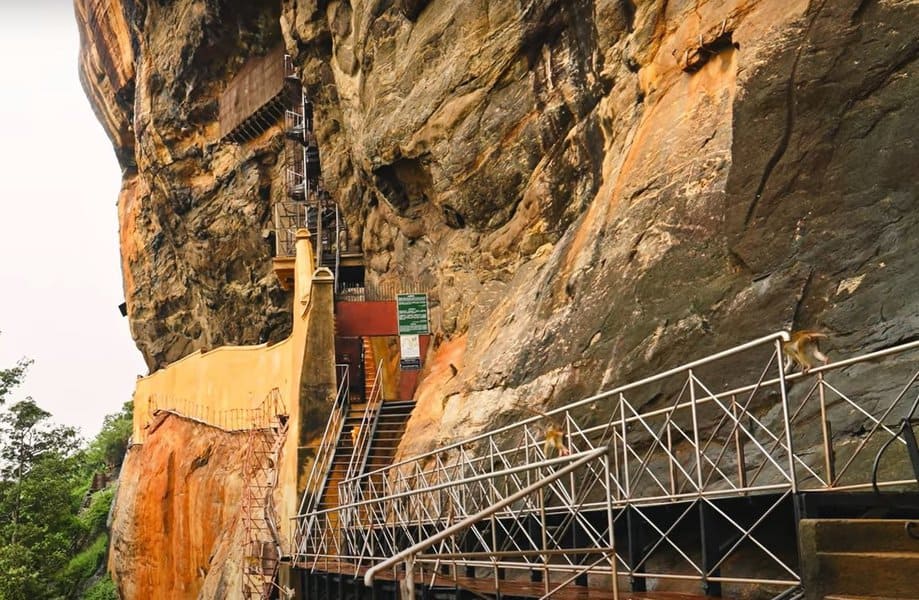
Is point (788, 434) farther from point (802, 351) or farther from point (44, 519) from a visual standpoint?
point (44, 519)

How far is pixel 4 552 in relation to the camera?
27.7 meters

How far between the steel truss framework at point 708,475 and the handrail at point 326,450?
6.96 m

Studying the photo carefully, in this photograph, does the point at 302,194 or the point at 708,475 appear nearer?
the point at 708,475

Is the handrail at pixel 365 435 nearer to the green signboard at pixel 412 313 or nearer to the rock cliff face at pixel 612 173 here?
Result: the green signboard at pixel 412 313

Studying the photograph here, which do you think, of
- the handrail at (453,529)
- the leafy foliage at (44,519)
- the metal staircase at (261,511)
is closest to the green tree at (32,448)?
the leafy foliage at (44,519)

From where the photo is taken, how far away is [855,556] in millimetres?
5133

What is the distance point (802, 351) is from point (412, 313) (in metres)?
14.4

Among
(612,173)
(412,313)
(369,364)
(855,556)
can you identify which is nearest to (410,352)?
(412,313)

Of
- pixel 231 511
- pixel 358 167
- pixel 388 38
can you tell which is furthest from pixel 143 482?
pixel 388 38

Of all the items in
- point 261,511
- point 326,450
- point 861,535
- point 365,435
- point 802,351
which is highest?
point 365,435

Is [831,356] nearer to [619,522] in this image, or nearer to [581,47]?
[619,522]

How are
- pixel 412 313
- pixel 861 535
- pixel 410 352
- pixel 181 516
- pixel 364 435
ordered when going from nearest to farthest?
1. pixel 861 535
2. pixel 364 435
3. pixel 412 313
4. pixel 410 352
5. pixel 181 516

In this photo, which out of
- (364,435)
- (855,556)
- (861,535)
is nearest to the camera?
(855,556)

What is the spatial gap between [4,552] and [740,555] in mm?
26306
